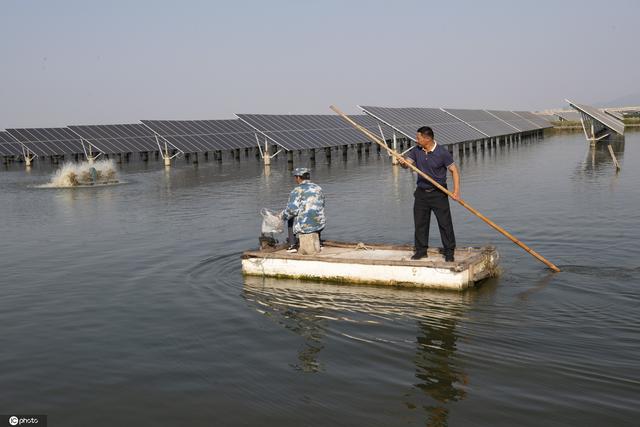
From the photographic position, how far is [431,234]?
13.4 metres

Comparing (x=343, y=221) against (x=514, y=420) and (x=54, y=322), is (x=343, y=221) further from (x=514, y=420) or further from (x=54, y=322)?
(x=514, y=420)

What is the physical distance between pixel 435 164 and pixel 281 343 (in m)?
3.32

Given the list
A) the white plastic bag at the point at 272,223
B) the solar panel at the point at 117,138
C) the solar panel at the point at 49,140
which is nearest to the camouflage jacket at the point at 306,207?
the white plastic bag at the point at 272,223

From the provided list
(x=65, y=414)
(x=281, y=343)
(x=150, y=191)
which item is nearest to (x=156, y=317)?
(x=281, y=343)

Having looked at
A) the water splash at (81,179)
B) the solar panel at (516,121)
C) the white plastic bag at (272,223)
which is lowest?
the white plastic bag at (272,223)

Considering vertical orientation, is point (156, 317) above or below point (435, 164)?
below

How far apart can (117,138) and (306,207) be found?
3607 centimetres

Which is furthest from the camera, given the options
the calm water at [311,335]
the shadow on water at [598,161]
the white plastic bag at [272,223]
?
the shadow on water at [598,161]

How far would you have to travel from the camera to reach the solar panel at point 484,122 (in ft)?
159

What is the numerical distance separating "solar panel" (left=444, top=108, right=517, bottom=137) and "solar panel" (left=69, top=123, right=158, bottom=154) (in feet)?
70.1

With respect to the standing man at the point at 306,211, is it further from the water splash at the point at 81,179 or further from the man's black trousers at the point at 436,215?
the water splash at the point at 81,179

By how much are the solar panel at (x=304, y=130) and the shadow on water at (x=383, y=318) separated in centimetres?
2562

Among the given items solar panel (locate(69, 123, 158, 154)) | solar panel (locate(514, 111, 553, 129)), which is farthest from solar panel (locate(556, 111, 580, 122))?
solar panel (locate(69, 123, 158, 154))

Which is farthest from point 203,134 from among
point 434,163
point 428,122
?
point 434,163
